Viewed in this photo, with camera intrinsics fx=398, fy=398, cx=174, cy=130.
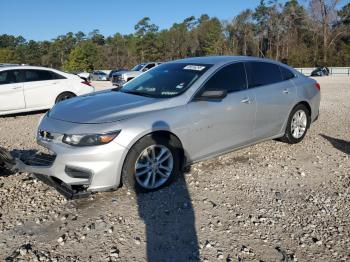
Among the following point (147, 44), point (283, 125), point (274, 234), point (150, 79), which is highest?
point (147, 44)

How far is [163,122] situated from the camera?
4.75 meters

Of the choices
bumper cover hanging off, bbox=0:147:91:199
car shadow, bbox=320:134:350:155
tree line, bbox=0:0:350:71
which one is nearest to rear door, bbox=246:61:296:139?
car shadow, bbox=320:134:350:155

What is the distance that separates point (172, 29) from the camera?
311ft

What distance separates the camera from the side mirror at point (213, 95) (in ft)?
16.5

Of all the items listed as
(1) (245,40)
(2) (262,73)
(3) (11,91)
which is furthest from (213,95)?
(1) (245,40)

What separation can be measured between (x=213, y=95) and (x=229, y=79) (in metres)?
0.76

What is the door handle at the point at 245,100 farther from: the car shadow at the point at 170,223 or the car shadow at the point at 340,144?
the car shadow at the point at 340,144

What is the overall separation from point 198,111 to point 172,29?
305ft

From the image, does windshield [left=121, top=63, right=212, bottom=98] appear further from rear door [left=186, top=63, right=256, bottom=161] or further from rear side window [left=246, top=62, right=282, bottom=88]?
rear side window [left=246, top=62, right=282, bottom=88]

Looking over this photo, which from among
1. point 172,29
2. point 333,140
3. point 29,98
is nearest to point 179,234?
point 333,140

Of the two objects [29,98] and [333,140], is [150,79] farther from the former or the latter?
[29,98]

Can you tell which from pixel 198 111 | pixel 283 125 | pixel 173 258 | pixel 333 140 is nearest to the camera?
pixel 173 258

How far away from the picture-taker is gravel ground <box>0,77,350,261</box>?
3492mm

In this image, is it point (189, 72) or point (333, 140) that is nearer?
point (189, 72)
